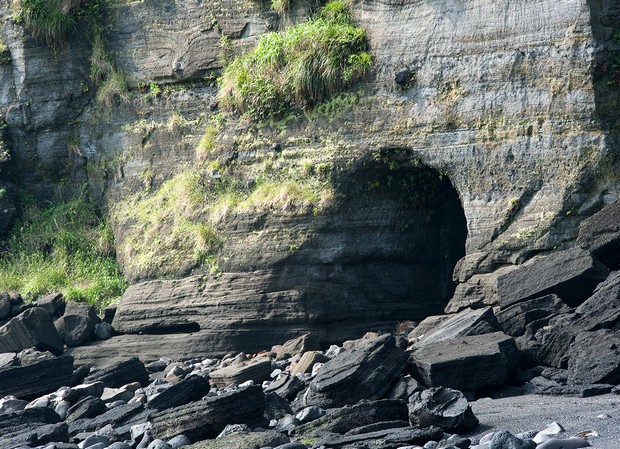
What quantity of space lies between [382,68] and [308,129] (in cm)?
149

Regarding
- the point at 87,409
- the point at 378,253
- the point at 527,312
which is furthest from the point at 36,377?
the point at 527,312

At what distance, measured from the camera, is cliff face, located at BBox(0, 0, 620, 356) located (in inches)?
524

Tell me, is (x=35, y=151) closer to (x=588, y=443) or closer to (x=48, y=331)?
(x=48, y=331)

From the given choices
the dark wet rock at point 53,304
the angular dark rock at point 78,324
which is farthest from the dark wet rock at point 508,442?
the dark wet rock at point 53,304

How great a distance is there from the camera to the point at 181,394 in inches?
421

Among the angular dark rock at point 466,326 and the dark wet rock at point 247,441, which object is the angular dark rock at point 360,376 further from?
the dark wet rock at point 247,441

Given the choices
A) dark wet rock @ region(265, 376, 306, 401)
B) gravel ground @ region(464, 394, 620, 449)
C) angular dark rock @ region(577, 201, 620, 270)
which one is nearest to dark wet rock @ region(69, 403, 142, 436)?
dark wet rock @ region(265, 376, 306, 401)

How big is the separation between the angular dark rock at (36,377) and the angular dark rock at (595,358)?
262 inches

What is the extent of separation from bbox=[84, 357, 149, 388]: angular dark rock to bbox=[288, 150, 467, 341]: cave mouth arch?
2679 millimetres

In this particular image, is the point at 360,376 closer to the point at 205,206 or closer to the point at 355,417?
the point at 355,417

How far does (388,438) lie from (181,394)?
3.10 metres

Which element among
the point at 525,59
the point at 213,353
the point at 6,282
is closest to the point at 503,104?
the point at 525,59

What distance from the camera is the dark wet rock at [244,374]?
40.1 ft

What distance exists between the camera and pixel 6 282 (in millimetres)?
18328
